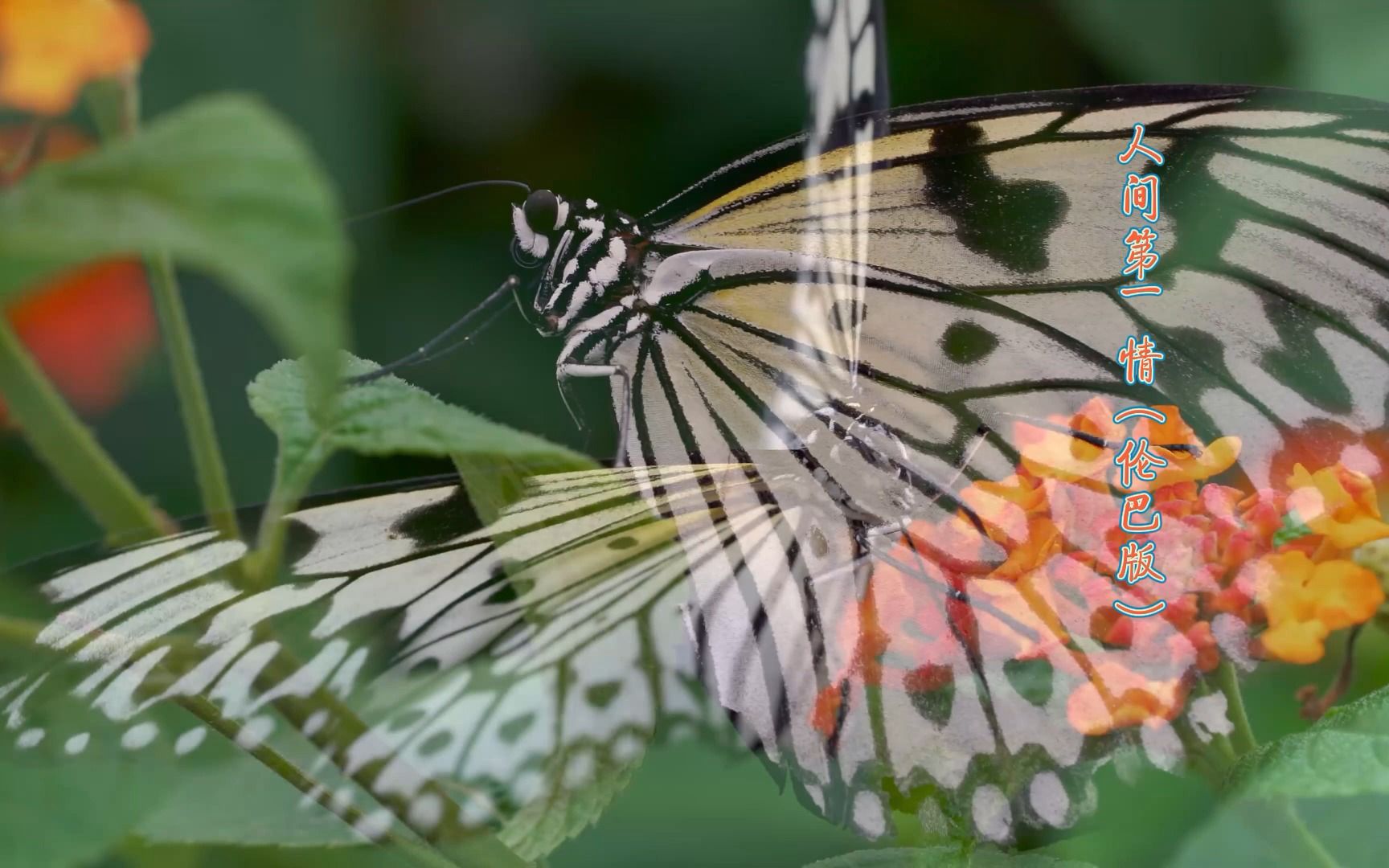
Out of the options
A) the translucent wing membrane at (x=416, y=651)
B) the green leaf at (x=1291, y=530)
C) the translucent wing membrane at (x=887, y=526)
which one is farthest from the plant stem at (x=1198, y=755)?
the translucent wing membrane at (x=416, y=651)

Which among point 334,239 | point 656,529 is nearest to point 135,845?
point 656,529

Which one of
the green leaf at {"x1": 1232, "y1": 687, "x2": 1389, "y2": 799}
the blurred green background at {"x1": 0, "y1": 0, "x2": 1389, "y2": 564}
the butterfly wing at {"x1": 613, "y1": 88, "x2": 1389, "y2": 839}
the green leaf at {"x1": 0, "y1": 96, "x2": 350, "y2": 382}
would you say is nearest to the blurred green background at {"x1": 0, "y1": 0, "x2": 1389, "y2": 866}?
the blurred green background at {"x1": 0, "y1": 0, "x2": 1389, "y2": 564}

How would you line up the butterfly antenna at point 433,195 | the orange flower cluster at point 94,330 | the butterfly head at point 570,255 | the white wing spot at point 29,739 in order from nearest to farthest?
1. the white wing spot at point 29,739
2. the orange flower cluster at point 94,330
3. the butterfly head at point 570,255
4. the butterfly antenna at point 433,195

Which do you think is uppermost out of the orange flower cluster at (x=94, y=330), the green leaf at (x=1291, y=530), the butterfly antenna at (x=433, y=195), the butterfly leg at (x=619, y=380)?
the butterfly antenna at (x=433, y=195)

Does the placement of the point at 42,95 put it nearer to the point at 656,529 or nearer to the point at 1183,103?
the point at 656,529

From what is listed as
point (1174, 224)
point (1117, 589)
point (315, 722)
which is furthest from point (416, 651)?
point (1174, 224)

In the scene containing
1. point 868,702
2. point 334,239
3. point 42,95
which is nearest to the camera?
point 334,239

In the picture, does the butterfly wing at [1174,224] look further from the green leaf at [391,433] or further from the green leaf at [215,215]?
the green leaf at [215,215]
